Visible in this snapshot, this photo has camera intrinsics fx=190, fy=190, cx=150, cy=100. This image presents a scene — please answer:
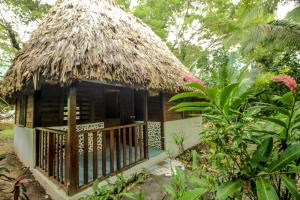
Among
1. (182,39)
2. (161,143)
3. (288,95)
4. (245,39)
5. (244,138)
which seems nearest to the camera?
(288,95)

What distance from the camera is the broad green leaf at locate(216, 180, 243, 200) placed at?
833 mm

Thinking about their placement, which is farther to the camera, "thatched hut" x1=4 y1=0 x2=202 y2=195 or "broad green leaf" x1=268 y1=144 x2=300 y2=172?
"thatched hut" x1=4 y1=0 x2=202 y2=195

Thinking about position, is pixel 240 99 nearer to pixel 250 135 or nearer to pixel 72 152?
pixel 250 135

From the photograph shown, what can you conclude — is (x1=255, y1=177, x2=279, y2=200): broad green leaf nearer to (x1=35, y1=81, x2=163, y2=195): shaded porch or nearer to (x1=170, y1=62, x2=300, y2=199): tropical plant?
(x1=170, y1=62, x2=300, y2=199): tropical plant

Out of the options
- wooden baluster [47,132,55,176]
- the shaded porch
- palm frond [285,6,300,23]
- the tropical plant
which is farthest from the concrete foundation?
palm frond [285,6,300,23]

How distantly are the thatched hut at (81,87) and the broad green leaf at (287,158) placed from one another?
220 centimetres

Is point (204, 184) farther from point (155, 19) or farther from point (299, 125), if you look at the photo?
point (155, 19)

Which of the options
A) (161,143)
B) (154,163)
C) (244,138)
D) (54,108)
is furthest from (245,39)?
(244,138)

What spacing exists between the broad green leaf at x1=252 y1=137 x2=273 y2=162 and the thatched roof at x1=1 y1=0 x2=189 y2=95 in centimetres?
249

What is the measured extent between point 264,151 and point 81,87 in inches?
201

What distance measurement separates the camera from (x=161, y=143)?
580 centimetres

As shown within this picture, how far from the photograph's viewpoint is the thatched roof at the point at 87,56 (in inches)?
115

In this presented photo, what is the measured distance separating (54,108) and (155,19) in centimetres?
898

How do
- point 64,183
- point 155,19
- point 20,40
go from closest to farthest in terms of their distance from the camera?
point 64,183 → point 20,40 → point 155,19
